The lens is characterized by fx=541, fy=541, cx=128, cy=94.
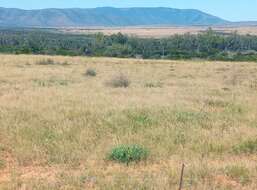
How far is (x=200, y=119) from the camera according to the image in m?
13.8

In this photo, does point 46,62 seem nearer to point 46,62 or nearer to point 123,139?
point 46,62

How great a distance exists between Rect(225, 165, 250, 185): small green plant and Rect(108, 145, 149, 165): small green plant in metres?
1.67

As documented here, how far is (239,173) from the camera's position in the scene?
348 inches

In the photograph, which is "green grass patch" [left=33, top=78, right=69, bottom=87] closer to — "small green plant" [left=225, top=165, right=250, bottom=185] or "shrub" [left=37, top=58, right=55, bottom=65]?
"small green plant" [left=225, top=165, right=250, bottom=185]

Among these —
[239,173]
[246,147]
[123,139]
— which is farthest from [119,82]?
[239,173]

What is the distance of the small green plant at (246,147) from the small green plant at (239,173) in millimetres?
1890

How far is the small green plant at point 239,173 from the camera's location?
28.2ft

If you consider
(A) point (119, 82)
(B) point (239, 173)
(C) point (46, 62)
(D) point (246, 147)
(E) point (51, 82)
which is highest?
(B) point (239, 173)

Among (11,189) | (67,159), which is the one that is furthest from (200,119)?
(11,189)

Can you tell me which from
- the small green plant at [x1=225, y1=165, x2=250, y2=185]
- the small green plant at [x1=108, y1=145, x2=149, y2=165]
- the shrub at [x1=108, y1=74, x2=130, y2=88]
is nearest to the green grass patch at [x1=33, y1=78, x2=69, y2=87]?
the shrub at [x1=108, y1=74, x2=130, y2=88]

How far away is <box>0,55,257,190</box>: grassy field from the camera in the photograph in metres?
8.47

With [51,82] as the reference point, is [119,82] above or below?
above

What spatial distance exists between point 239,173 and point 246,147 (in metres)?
2.32

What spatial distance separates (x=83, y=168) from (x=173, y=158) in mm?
1723
